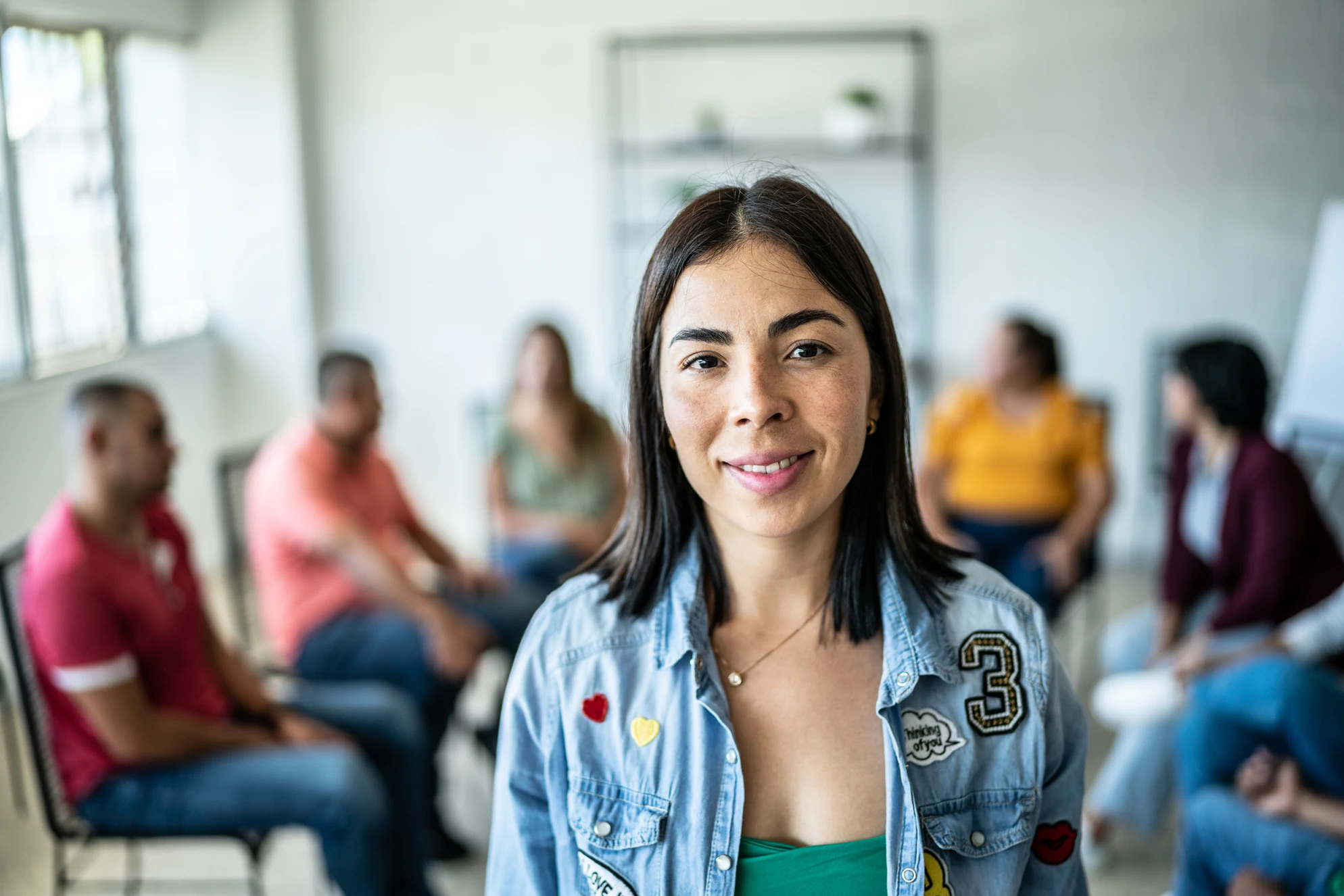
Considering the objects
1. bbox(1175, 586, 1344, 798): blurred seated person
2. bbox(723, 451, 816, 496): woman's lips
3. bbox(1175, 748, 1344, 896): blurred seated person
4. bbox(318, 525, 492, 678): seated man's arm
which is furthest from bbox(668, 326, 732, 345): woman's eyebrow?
bbox(318, 525, 492, 678): seated man's arm

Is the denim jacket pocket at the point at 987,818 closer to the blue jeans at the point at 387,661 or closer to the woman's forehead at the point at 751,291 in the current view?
the woman's forehead at the point at 751,291

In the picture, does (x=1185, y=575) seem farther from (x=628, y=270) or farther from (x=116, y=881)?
(x=628, y=270)

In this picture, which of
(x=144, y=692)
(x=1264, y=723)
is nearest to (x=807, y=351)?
(x=1264, y=723)

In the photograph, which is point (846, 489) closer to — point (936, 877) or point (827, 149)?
point (936, 877)

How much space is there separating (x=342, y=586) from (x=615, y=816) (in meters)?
2.01

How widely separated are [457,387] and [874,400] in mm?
4534

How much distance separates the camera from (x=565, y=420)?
3727 mm

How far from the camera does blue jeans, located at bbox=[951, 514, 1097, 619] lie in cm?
362

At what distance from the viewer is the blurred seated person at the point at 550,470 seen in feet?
12.0

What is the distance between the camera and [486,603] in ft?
11.2

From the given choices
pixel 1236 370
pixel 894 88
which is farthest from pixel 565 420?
pixel 894 88

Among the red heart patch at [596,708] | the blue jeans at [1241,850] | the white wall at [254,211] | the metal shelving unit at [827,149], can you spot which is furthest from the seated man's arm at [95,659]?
the white wall at [254,211]

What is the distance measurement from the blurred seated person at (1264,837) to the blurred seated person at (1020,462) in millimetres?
1454

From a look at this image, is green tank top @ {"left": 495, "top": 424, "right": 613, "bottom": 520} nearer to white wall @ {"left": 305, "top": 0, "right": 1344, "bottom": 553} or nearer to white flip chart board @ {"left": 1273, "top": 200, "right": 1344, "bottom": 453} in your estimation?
white wall @ {"left": 305, "top": 0, "right": 1344, "bottom": 553}
